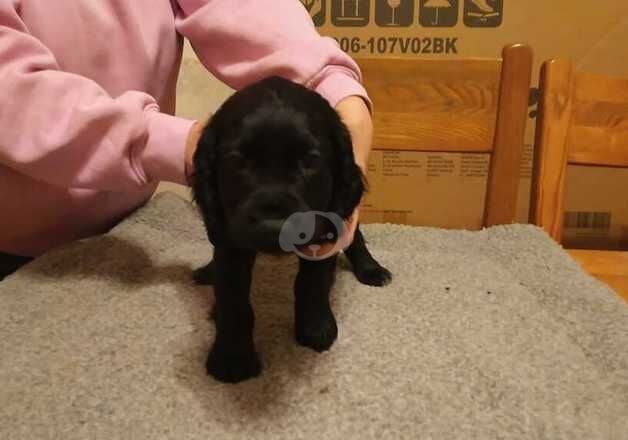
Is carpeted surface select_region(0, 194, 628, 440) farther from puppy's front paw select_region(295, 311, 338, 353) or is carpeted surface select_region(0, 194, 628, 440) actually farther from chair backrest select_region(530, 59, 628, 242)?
chair backrest select_region(530, 59, 628, 242)

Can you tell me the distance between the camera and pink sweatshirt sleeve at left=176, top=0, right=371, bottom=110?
0.91m

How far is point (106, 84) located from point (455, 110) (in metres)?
0.64

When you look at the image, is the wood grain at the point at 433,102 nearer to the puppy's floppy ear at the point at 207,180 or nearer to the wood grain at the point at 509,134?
the wood grain at the point at 509,134

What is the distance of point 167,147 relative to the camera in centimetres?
80

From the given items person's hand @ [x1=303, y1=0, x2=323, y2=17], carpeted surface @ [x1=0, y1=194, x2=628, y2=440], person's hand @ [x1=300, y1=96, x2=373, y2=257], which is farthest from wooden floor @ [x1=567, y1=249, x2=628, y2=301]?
person's hand @ [x1=303, y1=0, x2=323, y2=17]

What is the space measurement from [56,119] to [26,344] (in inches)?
10.8

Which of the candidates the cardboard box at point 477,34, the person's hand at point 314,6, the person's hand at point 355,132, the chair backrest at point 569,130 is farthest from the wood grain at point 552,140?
the person's hand at point 314,6

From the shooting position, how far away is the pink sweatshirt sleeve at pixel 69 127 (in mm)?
794

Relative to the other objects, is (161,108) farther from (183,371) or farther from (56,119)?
(183,371)

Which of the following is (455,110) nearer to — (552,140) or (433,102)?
(433,102)

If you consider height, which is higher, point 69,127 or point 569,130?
point 69,127

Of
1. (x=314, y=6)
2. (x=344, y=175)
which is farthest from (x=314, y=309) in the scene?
(x=314, y=6)
